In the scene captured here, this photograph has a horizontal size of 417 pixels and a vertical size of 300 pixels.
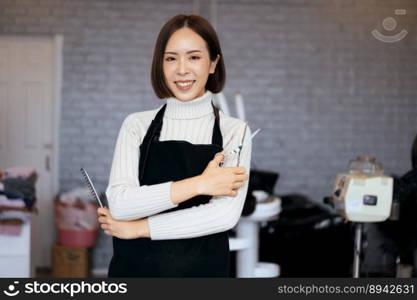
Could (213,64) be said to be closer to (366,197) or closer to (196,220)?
(196,220)

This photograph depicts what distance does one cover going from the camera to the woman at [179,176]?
1632mm

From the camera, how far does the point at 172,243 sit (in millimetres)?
1680

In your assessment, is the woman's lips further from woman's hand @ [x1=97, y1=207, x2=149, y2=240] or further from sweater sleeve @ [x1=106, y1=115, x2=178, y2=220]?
woman's hand @ [x1=97, y1=207, x2=149, y2=240]

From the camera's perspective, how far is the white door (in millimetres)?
5523

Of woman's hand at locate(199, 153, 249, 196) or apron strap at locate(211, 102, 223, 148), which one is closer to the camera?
woman's hand at locate(199, 153, 249, 196)

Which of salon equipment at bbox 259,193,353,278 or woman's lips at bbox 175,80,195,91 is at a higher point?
woman's lips at bbox 175,80,195,91

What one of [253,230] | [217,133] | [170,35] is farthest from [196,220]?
[253,230]

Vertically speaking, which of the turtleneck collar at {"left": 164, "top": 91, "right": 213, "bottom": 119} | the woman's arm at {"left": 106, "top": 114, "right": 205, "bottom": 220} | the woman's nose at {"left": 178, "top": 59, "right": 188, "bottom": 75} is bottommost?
the woman's arm at {"left": 106, "top": 114, "right": 205, "bottom": 220}

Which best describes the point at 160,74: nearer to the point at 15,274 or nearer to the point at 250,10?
the point at 15,274

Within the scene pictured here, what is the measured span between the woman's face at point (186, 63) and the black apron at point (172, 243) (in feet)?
0.46

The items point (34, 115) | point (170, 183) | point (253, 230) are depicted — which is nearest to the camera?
point (170, 183)

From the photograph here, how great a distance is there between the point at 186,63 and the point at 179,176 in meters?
0.28

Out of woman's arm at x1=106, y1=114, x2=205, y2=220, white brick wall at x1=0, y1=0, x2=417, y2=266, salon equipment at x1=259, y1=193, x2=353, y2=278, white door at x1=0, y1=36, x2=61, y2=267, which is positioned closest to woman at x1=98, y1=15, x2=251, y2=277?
woman's arm at x1=106, y1=114, x2=205, y2=220

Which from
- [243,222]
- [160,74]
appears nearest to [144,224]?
[160,74]
